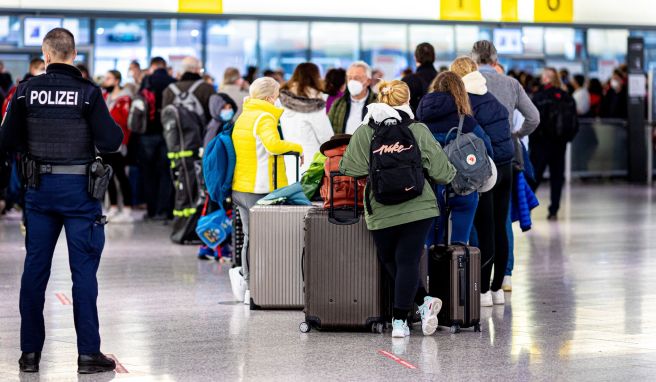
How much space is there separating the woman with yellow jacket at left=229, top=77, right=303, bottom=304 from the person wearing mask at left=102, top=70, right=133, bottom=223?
6.40 m

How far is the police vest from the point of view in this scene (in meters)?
6.84

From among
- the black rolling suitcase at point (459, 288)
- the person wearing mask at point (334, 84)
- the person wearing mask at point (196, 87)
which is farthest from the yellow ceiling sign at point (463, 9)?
the black rolling suitcase at point (459, 288)

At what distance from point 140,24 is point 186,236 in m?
11.1

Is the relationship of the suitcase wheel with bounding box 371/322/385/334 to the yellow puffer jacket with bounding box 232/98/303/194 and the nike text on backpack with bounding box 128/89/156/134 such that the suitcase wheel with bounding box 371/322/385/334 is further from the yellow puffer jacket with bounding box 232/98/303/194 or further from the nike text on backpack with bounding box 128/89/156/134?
the nike text on backpack with bounding box 128/89/156/134

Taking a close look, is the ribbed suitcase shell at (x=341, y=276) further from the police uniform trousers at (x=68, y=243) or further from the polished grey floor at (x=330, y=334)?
the police uniform trousers at (x=68, y=243)

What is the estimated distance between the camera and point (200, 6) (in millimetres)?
22047

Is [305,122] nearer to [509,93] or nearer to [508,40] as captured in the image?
[509,93]

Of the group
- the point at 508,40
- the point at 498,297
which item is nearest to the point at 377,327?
the point at 498,297

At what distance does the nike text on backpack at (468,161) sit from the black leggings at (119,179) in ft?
27.9

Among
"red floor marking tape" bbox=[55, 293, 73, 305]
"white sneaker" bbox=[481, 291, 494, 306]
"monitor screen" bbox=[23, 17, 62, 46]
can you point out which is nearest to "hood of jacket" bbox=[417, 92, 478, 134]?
"white sneaker" bbox=[481, 291, 494, 306]

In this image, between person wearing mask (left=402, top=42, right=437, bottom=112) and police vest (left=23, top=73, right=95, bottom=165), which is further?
person wearing mask (left=402, top=42, right=437, bottom=112)

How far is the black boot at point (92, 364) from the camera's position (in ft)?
22.9

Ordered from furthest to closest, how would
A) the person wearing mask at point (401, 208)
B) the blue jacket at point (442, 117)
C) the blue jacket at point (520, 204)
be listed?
the blue jacket at point (520, 204) → the blue jacket at point (442, 117) → the person wearing mask at point (401, 208)

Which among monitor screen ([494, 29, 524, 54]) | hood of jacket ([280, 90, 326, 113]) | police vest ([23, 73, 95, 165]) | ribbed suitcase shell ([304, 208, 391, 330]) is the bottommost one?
ribbed suitcase shell ([304, 208, 391, 330])
